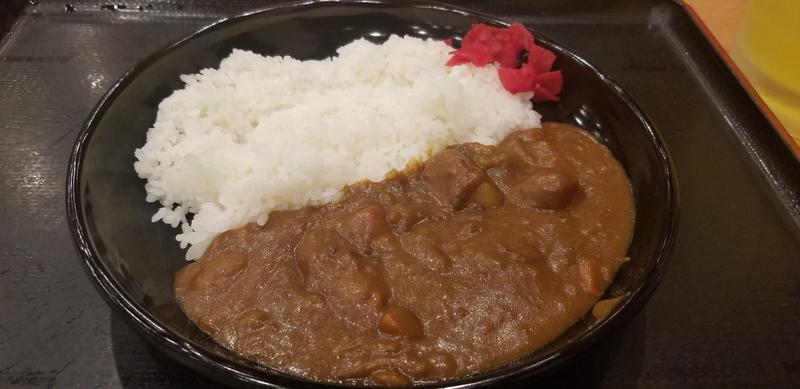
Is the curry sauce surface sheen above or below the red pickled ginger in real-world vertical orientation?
below

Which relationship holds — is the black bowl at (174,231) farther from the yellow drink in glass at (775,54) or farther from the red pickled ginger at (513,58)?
the yellow drink in glass at (775,54)

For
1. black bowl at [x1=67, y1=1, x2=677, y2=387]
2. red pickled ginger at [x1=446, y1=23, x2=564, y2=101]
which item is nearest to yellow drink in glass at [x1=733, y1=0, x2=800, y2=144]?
black bowl at [x1=67, y1=1, x2=677, y2=387]

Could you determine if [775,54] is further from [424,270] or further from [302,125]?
[302,125]

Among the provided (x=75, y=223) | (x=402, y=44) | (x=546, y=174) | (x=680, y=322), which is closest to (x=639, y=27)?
(x=402, y=44)

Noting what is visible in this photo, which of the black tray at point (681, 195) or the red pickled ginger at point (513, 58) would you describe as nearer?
the black tray at point (681, 195)

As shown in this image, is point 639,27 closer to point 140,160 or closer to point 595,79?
point 595,79

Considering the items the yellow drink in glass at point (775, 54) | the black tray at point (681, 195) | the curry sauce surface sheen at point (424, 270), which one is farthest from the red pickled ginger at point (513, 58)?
the yellow drink in glass at point (775, 54)

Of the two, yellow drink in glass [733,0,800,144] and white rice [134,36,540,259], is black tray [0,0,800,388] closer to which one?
yellow drink in glass [733,0,800,144]
